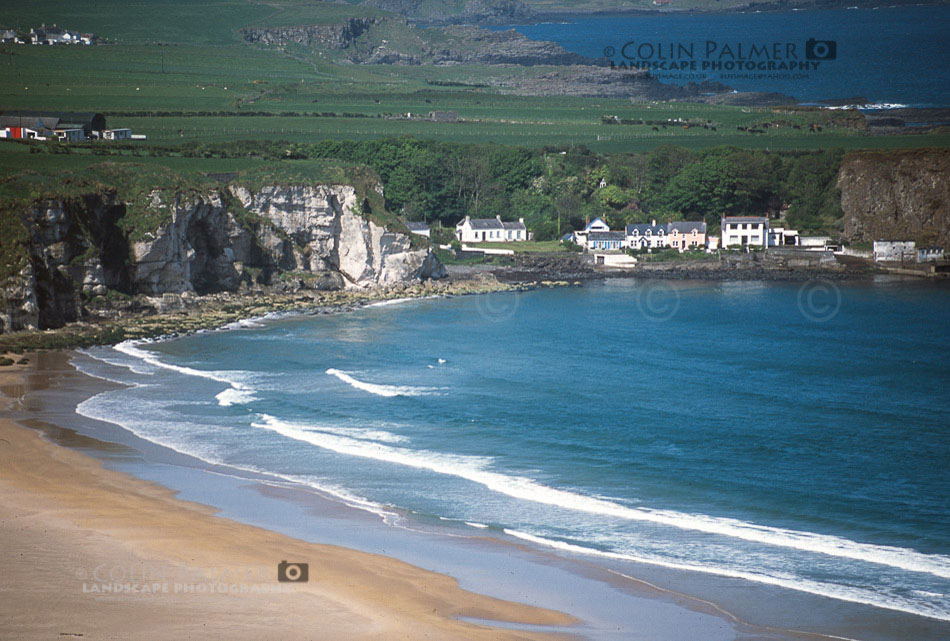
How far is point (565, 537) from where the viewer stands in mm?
25500

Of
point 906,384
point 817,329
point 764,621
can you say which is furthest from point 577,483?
point 817,329

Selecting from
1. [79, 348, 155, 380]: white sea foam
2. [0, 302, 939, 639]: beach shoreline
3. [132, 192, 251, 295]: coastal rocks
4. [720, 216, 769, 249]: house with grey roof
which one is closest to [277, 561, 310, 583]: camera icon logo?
[0, 302, 939, 639]: beach shoreline

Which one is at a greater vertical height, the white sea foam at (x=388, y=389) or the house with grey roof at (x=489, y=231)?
the house with grey roof at (x=489, y=231)

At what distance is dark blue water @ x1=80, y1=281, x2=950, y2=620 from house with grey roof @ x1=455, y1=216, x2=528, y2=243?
3065cm

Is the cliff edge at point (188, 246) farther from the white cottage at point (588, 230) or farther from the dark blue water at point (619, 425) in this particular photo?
the white cottage at point (588, 230)

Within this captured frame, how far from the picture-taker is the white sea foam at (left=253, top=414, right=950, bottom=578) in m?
24.1

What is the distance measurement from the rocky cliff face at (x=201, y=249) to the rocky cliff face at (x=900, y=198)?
41.1m

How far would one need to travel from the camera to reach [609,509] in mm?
27750

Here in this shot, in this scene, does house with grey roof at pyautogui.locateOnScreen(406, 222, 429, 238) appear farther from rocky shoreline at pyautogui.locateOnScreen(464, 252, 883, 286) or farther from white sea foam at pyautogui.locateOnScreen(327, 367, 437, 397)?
white sea foam at pyautogui.locateOnScreen(327, 367, 437, 397)

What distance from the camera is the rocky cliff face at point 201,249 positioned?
5325 centimetres

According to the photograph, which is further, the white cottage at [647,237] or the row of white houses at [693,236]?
the white cottage at [647,237]

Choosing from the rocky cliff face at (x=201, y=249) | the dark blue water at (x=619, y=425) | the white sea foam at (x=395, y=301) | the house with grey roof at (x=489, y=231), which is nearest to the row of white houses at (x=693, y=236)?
the house with grey roof at (x=489, y=231)

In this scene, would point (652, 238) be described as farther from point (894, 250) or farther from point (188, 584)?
point (188, 584)

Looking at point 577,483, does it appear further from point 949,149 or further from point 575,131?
point 575,131
